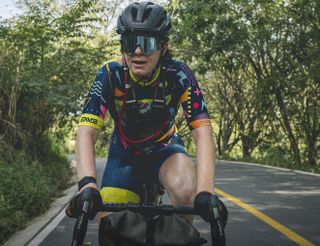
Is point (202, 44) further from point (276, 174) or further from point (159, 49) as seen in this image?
point (159, 49)

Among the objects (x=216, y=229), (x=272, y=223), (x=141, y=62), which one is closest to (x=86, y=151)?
(x=141, y=62)

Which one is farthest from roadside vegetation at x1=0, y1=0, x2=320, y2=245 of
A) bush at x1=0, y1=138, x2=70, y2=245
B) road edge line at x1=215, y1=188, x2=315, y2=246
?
road edge line at x1=215, y1=188, x2=315, y2=246

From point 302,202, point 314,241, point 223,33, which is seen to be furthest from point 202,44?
point 314,241

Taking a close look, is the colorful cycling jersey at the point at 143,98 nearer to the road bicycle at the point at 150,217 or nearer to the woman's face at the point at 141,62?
the woman's face at the point at 141,62

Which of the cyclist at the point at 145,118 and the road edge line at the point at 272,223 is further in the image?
the road edge line at the point at 272,223

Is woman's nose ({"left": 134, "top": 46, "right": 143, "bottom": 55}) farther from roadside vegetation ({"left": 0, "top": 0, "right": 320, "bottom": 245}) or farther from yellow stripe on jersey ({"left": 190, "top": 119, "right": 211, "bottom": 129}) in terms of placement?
roadside vegetation ({"left": 0, "top": 0, "right": 320, "bottom": 245})

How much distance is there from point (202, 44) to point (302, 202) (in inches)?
495

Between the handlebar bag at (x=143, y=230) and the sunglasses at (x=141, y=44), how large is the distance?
921 millimetres

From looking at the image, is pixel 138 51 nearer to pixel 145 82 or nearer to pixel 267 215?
pixel 145 82

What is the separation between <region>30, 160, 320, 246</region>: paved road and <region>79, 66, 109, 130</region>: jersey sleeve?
3.38 m

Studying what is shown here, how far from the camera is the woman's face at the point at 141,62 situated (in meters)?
2.74

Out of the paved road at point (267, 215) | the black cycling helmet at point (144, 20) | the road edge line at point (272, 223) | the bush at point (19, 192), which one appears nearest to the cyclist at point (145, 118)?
the black cycling helmet at point (144, 20)

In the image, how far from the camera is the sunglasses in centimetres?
268

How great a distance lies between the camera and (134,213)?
2.14 meters
